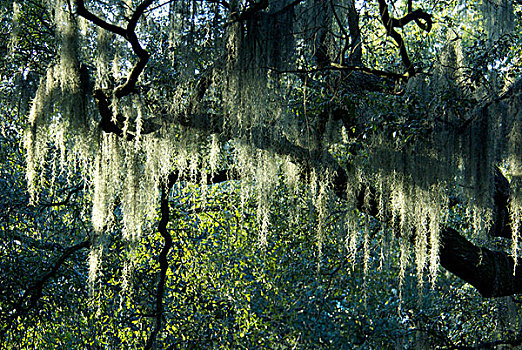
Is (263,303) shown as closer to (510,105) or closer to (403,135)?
(403,135)

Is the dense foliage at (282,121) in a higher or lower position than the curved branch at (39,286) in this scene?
higher

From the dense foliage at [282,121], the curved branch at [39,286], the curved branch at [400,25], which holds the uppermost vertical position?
the curved branch at [400,25]

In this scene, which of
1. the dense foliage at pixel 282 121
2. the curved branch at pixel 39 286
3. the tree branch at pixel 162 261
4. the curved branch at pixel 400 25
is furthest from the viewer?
the curved branch at pixel 39 286

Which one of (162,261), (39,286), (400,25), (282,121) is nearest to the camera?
(282,121)

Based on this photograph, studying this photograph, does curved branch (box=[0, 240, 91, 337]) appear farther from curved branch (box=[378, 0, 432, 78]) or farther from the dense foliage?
curved branch (box=[378, 0, 432, 78])

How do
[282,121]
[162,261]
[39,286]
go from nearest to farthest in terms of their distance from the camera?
[282,121] < [162,261] < [39,286]

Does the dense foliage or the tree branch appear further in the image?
the tree branch

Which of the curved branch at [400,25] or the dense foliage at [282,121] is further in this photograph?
the curved branch at [400,25]

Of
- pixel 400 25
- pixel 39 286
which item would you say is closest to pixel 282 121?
pixel 400 25

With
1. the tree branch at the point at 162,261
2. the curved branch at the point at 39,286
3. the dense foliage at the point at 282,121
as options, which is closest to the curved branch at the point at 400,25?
the dense foliage at the point at 282,121

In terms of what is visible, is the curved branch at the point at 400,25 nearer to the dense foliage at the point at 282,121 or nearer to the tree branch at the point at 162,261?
the dense foliage at the point at 282,121

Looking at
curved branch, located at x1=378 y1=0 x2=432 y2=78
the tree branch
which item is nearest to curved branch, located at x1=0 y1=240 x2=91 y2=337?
the tree branch

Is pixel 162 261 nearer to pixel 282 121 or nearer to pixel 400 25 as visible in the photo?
pixel 282 121

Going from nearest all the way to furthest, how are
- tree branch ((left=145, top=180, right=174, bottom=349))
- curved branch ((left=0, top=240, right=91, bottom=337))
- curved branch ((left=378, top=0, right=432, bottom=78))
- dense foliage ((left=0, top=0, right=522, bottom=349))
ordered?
dense foliage ((left=0, top=0, right=522, bottom=349)) < curved branch ((left=378, top=0, right=432, bottom=78)) < tree branch ((left=145, top=180, right=174, bottom=349)) < curved branch ((left=0, top=240, right=91, bottom=337))
